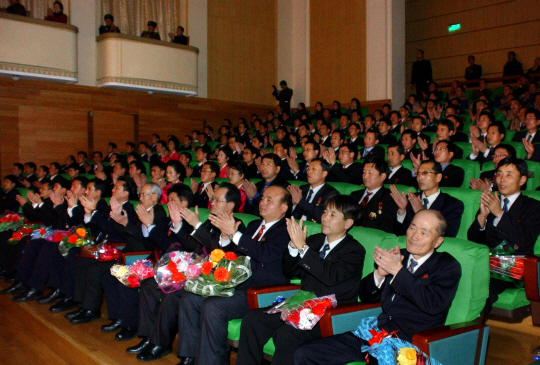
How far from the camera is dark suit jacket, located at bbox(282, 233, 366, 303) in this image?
7.24ft

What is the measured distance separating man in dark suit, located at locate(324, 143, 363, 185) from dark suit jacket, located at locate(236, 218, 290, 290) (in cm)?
170

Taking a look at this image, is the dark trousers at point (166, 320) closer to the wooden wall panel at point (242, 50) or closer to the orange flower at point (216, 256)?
the orange flower at point (216, 256)

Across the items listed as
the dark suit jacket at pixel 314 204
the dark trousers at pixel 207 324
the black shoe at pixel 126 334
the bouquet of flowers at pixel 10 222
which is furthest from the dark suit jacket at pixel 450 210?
the bouquet of flowers at pixel 10 222

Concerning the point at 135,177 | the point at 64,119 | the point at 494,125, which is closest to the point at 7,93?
the point at 64,119

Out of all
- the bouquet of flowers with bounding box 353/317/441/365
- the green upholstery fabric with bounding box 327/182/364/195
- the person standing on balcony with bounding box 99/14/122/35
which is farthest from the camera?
the person standing on balcony with bounding box 99/14/122/35

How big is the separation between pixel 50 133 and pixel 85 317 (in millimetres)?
5931

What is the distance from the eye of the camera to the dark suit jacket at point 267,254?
2531 mm

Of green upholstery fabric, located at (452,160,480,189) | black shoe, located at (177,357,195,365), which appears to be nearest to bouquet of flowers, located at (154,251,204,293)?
black shoe, located at (177,357,195,365)

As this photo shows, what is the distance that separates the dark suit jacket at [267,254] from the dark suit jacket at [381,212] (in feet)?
2.55

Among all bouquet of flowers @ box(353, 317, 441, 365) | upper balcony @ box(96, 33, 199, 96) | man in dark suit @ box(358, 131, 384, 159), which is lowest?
bouquet of flowers @ box(353, 317, 441, 365)

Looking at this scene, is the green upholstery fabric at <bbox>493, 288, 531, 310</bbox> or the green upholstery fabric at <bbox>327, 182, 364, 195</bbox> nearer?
the green upholstery fabric at <bbox>493, 288, 531, 310</bbox>

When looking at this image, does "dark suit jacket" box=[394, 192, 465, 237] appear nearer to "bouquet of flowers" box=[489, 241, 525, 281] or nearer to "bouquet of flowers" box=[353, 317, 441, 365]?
"bouquet of flowers" box=[489, 241, 525, 281]

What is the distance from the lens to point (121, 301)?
10.0 feet

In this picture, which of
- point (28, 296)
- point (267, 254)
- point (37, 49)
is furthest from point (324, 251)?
point (37, 49)
